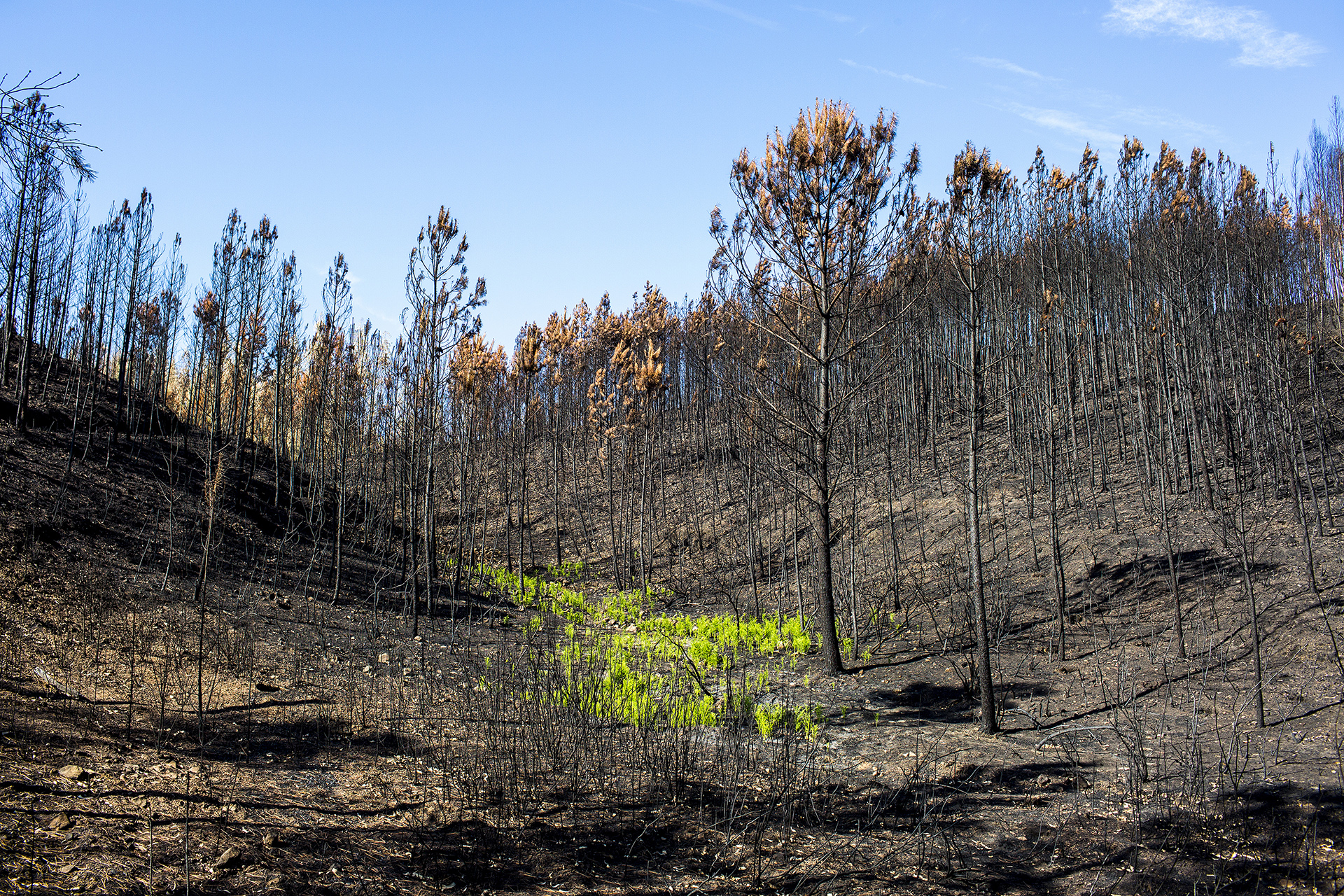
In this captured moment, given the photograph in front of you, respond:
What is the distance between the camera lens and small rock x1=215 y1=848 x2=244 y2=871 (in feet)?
13.3

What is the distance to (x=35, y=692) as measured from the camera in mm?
6426

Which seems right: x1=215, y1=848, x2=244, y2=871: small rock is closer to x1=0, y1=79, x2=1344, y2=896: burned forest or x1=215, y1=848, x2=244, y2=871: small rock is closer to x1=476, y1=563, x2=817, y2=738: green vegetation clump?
x1=0, y1=79, x2=1344, y2=896: burned forest

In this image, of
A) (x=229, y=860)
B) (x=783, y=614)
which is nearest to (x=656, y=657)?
(x=783, y=614)

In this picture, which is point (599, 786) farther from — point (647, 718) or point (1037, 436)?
point (1037, 436)

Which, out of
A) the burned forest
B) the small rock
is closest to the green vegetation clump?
the burned forest

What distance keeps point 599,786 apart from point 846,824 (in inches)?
79.8

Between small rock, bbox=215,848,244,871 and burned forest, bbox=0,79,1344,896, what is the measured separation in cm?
13

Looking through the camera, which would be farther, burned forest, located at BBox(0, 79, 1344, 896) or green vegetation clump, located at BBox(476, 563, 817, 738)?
green vegetation clump, located at BBox(476, 563, 817, 738)

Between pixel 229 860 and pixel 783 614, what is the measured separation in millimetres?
11967

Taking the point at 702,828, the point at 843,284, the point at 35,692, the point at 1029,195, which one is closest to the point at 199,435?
the point at 35,692

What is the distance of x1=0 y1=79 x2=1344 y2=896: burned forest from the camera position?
16.5 feet

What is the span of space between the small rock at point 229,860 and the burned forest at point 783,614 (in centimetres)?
13

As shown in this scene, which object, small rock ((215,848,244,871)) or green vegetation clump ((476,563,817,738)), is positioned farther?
green vegetation clump ((476,563,817,738))

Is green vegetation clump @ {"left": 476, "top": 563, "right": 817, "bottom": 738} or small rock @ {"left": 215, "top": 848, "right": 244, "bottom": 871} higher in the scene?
green vegetation clump @ {"left": 476, "top": 563, "right": 817, "bottom": 738}
